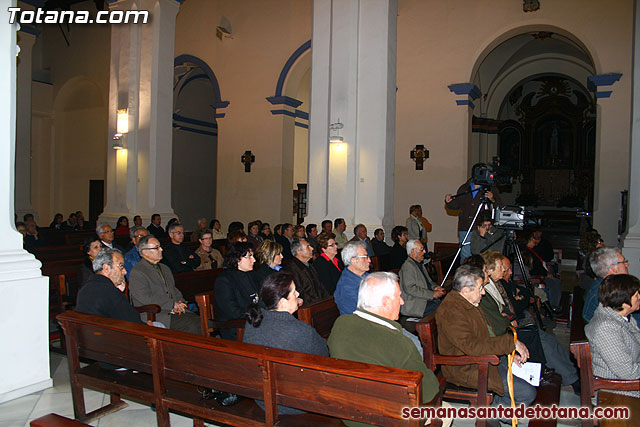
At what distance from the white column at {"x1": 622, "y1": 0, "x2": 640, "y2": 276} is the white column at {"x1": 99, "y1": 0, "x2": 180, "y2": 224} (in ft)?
26.1

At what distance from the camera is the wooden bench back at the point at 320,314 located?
11.4 ft

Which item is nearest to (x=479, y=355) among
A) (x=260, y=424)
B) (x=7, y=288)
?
(x=260, y=424)

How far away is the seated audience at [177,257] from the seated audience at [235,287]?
1.71 metres

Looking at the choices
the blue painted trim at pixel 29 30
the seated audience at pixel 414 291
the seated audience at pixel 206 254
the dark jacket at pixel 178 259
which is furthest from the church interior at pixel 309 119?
the seated audience at pixel 206 254

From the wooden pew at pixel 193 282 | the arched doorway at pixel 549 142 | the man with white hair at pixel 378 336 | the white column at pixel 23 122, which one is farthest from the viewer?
the arched doorway at pixel 549 142

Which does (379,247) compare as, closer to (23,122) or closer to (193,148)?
(23,122)

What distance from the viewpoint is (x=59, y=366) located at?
160 inches

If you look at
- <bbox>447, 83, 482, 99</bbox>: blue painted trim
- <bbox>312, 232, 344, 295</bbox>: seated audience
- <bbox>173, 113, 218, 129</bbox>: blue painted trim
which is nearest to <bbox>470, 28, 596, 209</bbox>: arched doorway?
<bbox>447, 83, 482, 99</bbox>: blue painted trim

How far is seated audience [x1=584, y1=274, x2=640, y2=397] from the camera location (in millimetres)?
2975

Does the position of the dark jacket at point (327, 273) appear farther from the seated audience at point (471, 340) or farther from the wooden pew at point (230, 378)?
the wooden pew at point (230, 378)

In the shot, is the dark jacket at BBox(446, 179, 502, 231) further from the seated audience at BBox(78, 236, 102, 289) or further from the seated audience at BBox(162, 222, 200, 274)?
the seated audience at BBox(78, 236, 102, 289)

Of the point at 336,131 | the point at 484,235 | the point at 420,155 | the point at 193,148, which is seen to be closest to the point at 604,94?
the point at 420,155

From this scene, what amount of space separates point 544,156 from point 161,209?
16.1 m

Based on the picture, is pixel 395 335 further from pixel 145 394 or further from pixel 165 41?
pixel 165 41
